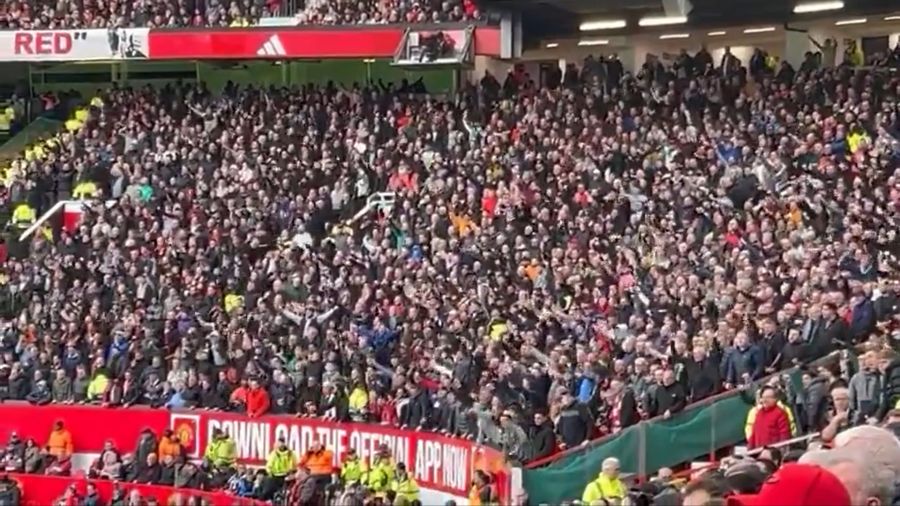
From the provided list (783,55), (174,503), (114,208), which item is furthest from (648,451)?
(783,55)

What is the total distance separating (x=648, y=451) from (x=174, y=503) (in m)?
7.25

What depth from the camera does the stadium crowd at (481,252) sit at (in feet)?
Result: 63.3

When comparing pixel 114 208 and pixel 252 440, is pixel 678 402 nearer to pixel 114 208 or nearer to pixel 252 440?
pixel 252 440

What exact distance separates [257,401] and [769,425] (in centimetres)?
982

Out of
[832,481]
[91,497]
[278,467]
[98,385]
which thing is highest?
[832,481]

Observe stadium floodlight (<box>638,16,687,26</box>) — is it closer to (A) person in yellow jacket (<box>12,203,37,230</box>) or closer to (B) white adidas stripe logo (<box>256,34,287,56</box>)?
(B) white adidas stripe logo (<box>256,34,287,56</box>)

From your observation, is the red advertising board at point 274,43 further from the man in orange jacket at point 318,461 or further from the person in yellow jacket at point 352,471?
the person in yellow jacket at point 352,471

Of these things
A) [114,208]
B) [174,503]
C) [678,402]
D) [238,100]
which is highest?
[238,100]

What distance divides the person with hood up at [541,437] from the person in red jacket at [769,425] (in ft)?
10.9

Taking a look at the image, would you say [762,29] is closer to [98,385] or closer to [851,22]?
[851,22]

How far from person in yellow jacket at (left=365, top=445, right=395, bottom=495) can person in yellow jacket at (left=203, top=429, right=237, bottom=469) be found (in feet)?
9.05

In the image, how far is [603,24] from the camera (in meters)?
33.2

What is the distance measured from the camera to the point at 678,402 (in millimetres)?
18016

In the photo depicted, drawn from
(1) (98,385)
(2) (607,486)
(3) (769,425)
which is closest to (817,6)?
(1) (98,385)
